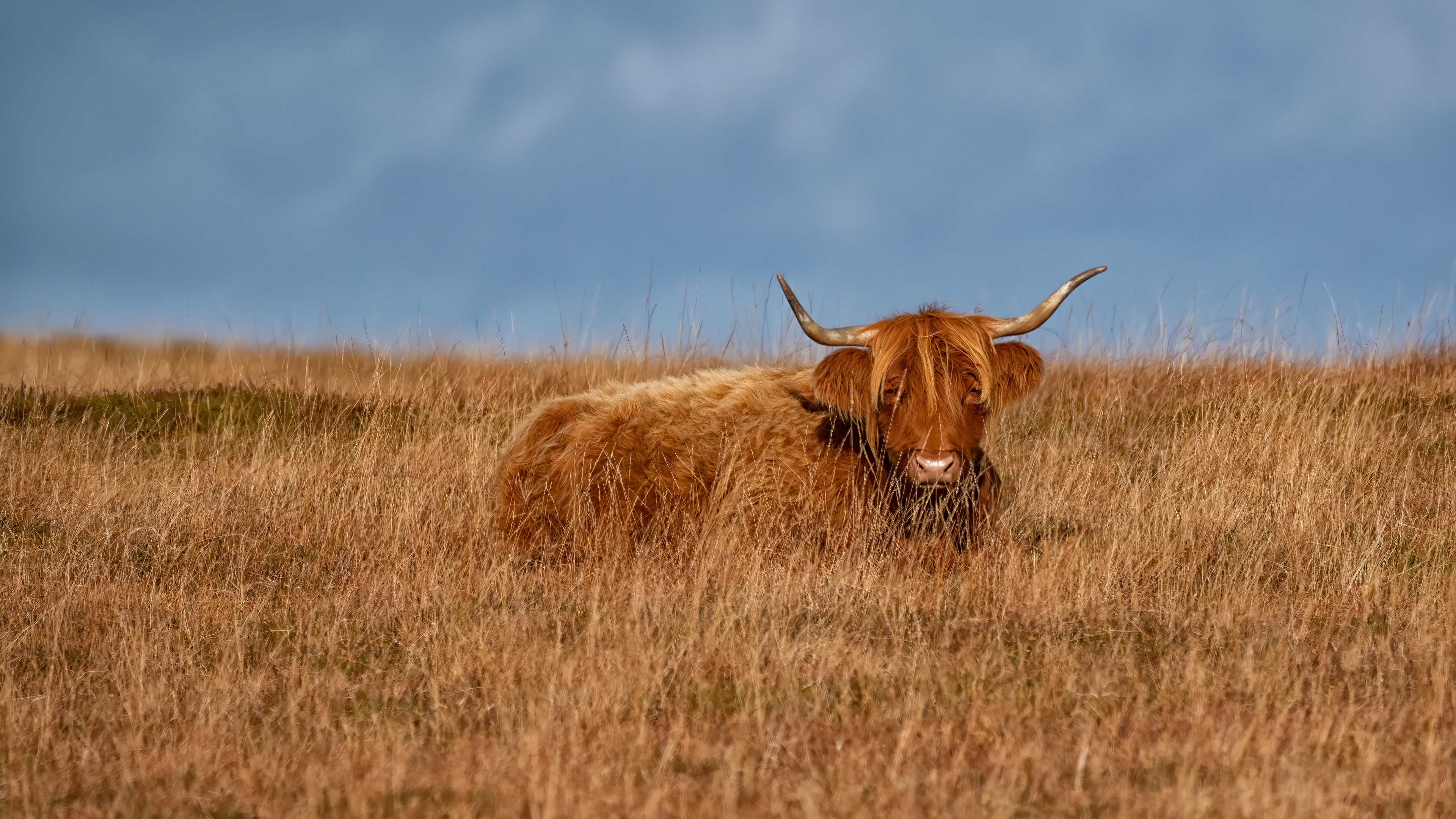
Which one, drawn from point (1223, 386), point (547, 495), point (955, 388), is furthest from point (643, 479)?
point (1223, 386)

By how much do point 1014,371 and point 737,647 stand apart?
2657 mm

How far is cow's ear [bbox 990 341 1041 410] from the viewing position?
6414mm

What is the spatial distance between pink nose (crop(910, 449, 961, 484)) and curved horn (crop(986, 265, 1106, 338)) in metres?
1.17

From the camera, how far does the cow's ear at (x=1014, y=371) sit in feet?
21.0

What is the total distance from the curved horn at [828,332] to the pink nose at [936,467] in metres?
1.12

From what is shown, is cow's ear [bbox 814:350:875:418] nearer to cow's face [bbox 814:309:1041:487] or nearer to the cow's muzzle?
cow's face [bbox 814:309:1041:487]

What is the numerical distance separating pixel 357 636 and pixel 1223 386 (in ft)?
31.9

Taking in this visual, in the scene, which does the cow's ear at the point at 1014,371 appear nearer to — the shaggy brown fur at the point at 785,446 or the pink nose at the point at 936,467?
the shaggy brown fur at the point at 785,446

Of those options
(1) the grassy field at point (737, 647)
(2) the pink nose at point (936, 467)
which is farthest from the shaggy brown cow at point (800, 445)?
(1) the grassy field at point (737, 647)

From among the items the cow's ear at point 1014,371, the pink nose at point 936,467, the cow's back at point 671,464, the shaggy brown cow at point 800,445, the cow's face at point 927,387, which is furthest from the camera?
the cow's back at point 671,464

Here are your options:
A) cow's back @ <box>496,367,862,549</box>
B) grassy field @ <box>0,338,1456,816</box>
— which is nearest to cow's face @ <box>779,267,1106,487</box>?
cow's back @ <box>496,367,862,549</box>

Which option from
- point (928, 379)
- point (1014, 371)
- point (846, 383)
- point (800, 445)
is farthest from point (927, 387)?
point (800, 445)

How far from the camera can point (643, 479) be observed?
23.4 ft

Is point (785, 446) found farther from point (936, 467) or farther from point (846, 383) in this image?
point (936, 467)
